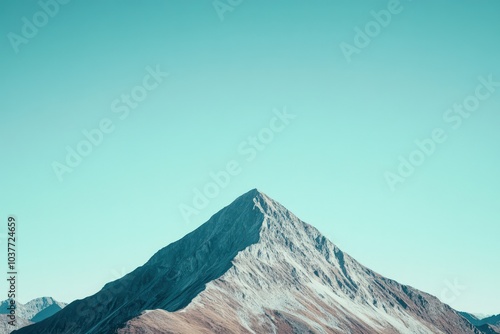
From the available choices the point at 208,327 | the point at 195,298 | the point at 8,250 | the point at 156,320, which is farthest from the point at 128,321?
the point at 8,250

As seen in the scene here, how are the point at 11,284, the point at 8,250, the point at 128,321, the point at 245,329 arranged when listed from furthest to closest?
the point at 245,329
the point at 128,321
the point at 11,284
the point at 8,250

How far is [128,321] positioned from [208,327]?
27.0 m

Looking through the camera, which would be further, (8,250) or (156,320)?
(156,320)

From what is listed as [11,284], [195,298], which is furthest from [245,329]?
[11,284]

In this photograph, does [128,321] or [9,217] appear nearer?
[9,217]

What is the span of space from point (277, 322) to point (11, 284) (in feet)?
375

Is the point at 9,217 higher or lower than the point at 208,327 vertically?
higher

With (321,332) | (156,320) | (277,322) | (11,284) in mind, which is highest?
(11,284)

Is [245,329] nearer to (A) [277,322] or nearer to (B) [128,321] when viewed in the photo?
(A) [277,322]

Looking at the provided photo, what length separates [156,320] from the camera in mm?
143125

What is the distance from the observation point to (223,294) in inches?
7712

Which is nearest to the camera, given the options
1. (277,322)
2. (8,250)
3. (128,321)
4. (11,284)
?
(8,250)

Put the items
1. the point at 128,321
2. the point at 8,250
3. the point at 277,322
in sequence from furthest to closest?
the point at 277,322 → the point at 128,321 → the point at 8,250

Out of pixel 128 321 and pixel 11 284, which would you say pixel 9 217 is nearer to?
pixel 11 284
